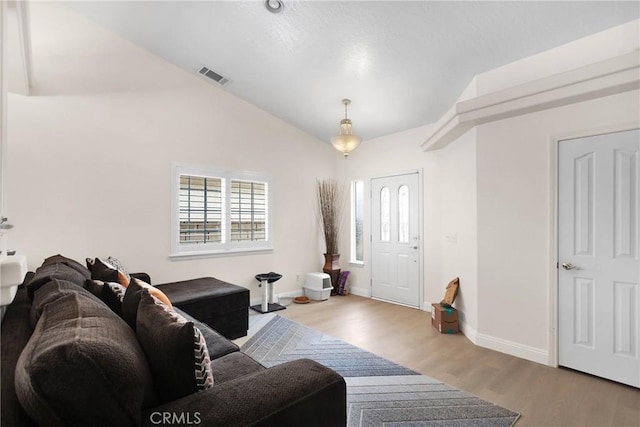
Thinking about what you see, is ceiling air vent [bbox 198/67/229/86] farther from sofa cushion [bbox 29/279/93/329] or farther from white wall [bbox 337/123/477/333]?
sofa cushion [bbox 29/279/93/329]

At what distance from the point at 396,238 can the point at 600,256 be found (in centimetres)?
249

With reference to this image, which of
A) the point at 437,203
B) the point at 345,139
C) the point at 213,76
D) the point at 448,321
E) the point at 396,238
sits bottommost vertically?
the point at 448,321

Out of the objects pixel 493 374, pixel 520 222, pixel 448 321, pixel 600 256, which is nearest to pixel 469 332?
pixel 448 321

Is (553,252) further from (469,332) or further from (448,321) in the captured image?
(448,321)

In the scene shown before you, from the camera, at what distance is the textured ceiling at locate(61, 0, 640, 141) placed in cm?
248

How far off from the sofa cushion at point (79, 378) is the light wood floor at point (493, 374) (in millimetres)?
2257

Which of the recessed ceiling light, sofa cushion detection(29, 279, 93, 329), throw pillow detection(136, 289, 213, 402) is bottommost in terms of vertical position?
throw pillow detection(136, 289, 213, 402)

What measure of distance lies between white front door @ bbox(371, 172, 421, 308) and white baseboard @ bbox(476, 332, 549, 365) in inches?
52.7

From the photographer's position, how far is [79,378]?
76 centimetres

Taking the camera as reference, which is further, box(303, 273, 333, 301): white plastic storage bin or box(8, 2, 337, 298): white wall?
box(303, 273, 333, 301): white plastic storage bin

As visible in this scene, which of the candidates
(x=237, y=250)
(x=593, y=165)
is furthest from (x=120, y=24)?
(x=593, y=165)

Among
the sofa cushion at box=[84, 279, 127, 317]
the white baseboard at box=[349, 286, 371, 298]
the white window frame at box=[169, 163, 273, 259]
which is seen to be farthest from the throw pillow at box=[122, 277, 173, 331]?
the white baseboard at box=[349, 286, 371, 298]

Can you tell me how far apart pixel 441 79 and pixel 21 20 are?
340 cm

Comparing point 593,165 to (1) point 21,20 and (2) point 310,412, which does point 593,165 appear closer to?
(2) point 310,412
